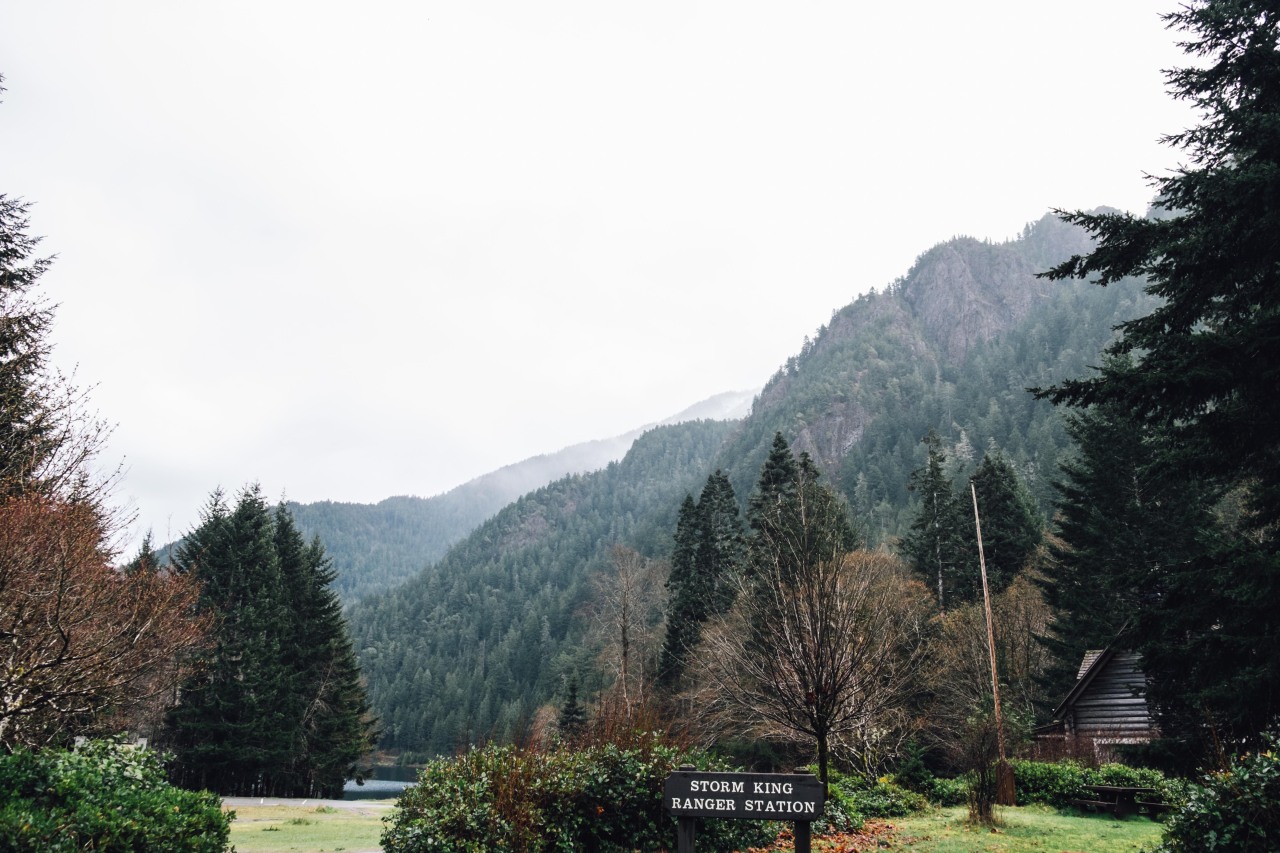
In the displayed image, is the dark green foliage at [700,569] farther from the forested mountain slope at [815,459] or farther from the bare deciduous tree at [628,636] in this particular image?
the forested mountain slope at [815,459]

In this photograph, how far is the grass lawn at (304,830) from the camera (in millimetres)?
14891

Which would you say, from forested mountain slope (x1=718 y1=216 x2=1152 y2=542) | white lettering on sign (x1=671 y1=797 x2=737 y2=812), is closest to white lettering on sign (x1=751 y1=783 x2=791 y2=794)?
white lettering on sign (x1=671 y1=797 x2=737 y2=812)

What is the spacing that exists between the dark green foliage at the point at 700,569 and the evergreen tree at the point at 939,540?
11277 millimetres

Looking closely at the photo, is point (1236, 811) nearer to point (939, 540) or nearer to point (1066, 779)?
point (1066, 779)

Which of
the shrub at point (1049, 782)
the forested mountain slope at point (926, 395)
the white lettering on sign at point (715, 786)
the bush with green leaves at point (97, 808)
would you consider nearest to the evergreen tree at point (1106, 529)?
the shrub at point (1049, 782)

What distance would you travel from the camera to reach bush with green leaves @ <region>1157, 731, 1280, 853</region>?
707cm

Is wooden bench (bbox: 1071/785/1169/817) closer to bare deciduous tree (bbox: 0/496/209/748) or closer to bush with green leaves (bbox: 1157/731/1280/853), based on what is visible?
bush with green leaves (bbox: 1157/731/1280/853)

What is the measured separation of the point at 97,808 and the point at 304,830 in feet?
45.4

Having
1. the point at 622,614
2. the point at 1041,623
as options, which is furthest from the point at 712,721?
the point at 1041,623

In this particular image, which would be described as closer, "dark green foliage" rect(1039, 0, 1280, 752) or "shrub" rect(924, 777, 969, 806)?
"dark green foliage" rect(1039, 0, 1280, 752)

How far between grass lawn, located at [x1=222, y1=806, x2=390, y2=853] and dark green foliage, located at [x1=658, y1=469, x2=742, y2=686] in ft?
64.5

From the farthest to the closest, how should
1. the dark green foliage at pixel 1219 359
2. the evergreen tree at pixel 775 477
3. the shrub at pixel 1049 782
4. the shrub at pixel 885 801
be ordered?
the evergreen tree at pixel 775 477 < the shrub at pixel 1049 782 < the shrub at pixel 885 801 < the dark green foliage at pixel 1219 359

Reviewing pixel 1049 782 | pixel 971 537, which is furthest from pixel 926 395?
pixel 1049 782

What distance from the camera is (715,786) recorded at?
8250mm
